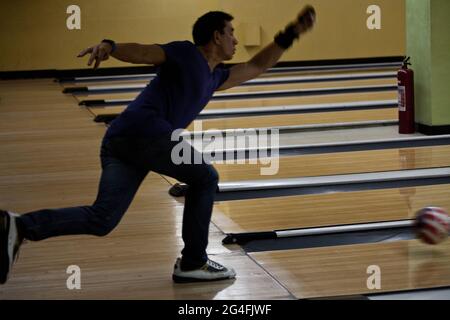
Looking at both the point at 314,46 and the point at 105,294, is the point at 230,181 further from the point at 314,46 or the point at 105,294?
the point at 314,46

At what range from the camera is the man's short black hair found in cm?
398

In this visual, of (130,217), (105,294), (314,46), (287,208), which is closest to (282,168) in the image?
(287,208)

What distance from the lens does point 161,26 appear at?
45.9ft

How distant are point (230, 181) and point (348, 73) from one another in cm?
716

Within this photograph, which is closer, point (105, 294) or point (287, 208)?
point (105, 294)

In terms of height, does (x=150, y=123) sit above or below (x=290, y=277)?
above

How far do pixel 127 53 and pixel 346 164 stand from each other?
3474 millimetres

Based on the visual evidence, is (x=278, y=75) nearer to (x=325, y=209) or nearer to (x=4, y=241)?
(x=325, y=209)

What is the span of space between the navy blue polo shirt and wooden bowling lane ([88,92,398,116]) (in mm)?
6032

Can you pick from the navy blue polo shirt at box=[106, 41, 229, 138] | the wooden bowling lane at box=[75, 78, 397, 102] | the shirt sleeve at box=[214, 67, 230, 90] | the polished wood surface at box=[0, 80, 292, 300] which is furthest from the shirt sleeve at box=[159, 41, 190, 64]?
the wooden bowling lane at box=[75, 78, 397, 102]

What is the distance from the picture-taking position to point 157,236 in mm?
5031

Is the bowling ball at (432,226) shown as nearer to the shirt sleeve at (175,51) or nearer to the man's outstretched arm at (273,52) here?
the man's outstretched arm at (273,52)
